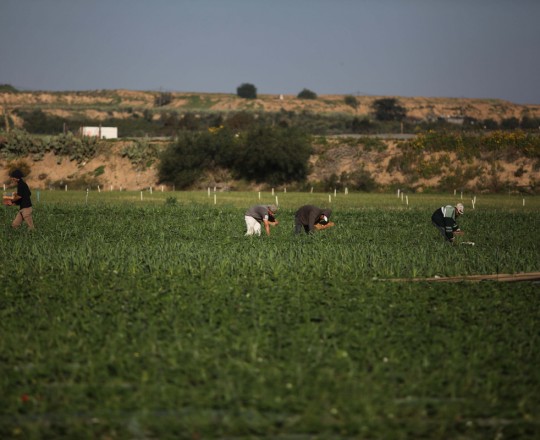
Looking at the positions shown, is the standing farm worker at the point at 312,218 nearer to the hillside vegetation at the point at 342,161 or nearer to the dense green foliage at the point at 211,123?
the hillside vegetation at the point at 342,161

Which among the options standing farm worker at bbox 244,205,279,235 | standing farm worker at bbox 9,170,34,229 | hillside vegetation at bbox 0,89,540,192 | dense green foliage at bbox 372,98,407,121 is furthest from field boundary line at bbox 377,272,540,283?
dense green foliage at bbox 372,98,407,121

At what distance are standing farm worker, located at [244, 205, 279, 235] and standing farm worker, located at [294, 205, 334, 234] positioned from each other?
85cm

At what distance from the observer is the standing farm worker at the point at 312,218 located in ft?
75.8

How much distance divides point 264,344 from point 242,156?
58.4 metres

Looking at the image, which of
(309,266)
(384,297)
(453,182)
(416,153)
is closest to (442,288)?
(384,297)

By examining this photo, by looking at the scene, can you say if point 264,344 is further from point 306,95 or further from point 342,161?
point 306,95

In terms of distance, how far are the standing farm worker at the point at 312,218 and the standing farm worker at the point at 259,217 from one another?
851 millimetres

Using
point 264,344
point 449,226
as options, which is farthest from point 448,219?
point 264,344

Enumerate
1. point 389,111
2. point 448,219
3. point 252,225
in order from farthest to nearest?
point 389,111 < point 252,225 < point 448,219

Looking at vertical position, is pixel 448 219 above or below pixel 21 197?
below

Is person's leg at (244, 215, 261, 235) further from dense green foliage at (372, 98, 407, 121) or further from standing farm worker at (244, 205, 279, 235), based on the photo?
dense green foliage at (372, 98, 407, 121)

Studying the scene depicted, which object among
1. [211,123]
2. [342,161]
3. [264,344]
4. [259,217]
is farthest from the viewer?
[211,123]

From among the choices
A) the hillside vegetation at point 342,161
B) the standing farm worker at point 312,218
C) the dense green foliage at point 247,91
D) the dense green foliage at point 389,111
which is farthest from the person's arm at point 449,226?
the dense green foliage at point 247,91

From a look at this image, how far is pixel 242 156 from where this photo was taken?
228ft
